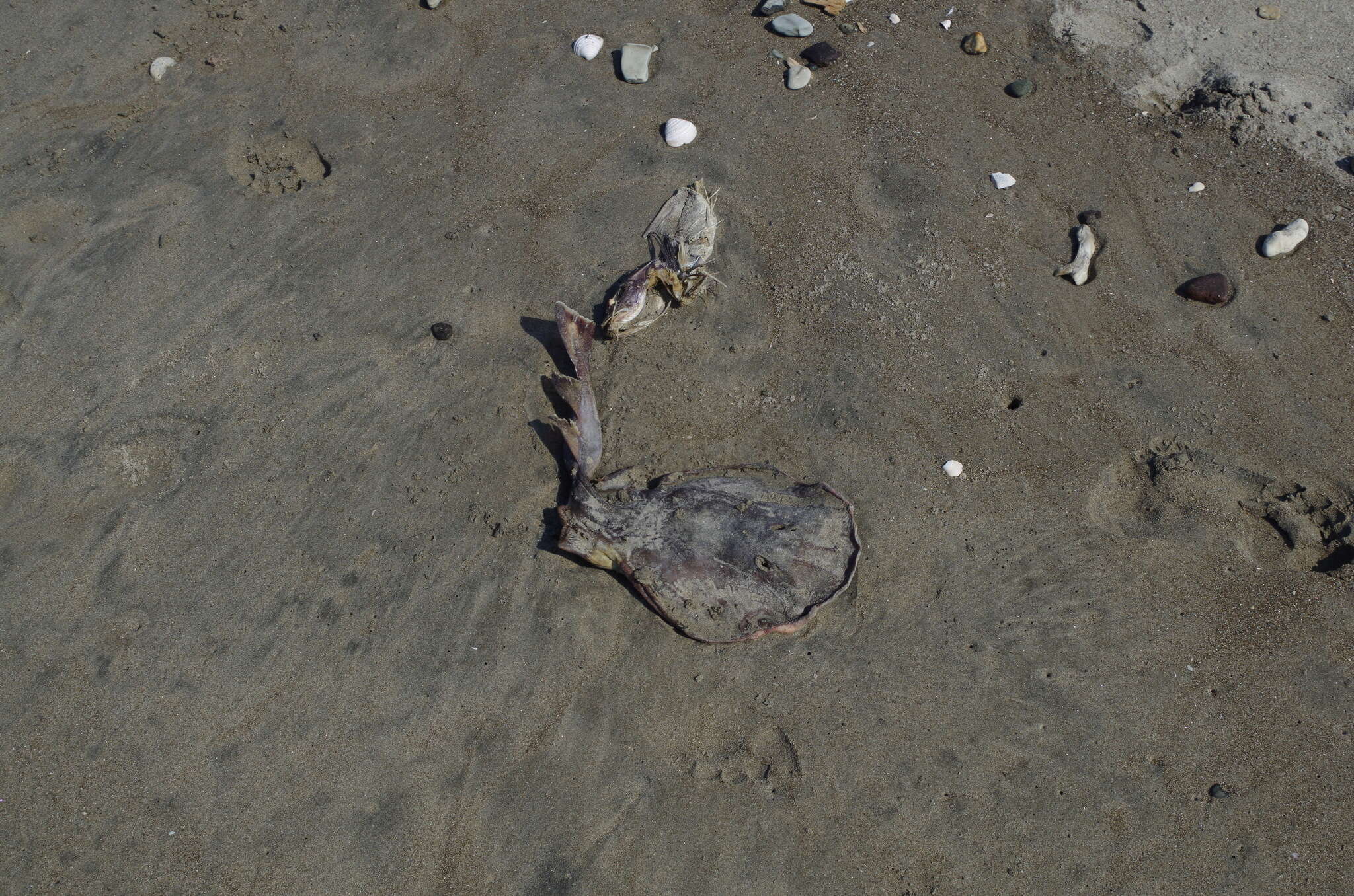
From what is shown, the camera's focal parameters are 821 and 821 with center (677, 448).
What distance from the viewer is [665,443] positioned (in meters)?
4.45

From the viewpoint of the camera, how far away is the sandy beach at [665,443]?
3562 millimetres

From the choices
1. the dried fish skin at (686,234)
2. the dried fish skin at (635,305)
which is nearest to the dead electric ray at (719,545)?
the dried fish skin at (635,305)

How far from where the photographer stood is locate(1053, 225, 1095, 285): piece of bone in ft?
15.7

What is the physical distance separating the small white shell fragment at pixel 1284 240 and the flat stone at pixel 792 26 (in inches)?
128

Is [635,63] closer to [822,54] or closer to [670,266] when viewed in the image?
[822,54]

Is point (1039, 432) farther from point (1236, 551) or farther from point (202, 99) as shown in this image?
point (202, 99)

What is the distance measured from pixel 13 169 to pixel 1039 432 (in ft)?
21.9

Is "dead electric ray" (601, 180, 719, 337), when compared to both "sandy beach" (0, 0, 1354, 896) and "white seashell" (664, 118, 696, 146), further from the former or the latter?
"white seashell" (664, 118, 696, 146)

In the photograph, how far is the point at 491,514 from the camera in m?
4.26

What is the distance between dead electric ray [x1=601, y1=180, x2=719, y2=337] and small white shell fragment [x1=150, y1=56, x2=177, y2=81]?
384 cm

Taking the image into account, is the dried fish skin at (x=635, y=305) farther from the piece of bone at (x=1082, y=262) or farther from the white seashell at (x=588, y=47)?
the piece of bone at (x=1082, y=262)

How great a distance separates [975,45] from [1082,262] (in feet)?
6.45

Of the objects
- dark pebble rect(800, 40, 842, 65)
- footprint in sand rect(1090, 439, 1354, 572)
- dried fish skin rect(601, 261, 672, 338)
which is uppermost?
dark pebble rect(800, 40, 842, 65)

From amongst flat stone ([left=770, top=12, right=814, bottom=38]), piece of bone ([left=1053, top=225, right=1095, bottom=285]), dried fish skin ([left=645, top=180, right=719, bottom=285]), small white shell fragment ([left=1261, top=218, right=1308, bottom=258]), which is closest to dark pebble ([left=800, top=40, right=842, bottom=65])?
flat stone ([left=770, top=12, right=814, bottom=38])
